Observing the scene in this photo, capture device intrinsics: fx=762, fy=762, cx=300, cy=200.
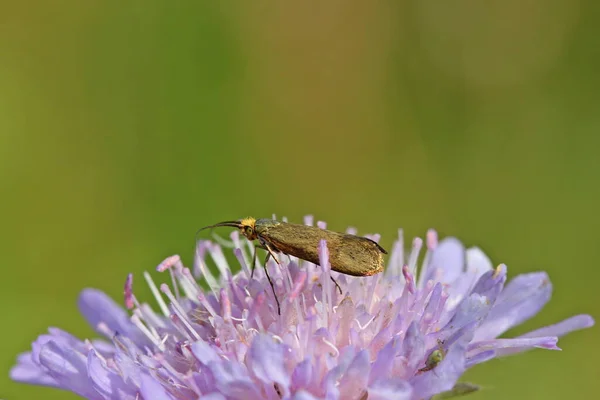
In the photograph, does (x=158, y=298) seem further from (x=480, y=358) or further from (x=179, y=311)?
(x=480, y=358)

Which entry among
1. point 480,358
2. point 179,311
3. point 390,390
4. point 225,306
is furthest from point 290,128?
point 390,390

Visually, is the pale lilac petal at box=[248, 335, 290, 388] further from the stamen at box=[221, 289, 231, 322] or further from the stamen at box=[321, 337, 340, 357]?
the stamen at box=[221, 289, 231, 322]

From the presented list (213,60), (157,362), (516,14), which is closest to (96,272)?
(213,60)

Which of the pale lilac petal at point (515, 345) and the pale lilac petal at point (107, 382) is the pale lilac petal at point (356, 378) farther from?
Result: the pale lilac petal at point (107, 382)

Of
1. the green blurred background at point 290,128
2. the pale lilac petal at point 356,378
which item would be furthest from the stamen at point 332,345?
the green blurred background at point 290,128

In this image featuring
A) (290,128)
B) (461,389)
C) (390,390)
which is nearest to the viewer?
(390,390)

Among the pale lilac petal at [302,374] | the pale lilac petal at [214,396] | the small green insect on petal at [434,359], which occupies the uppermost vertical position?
the small green insect on petal at [434,359]

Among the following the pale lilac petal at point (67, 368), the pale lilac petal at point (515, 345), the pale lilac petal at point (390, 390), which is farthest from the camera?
the pale lilac petal at point (67, 368)
